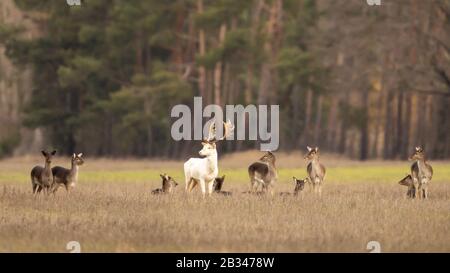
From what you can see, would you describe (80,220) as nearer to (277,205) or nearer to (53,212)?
(53,212)

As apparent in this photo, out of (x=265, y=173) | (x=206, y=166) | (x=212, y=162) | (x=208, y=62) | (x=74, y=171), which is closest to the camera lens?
(x=212, y=162)

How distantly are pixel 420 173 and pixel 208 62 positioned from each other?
103 ft

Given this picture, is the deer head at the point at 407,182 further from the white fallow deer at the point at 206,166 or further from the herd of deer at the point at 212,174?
the white fallow deer at the point at 206,166

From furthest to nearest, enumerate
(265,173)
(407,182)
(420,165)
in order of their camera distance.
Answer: (407,182) → (265,173) → (420,165)

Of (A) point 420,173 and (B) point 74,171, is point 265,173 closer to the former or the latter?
(A) point 420,173

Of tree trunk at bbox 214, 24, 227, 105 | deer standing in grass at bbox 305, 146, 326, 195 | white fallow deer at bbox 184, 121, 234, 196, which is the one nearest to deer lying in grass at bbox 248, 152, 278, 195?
deer standing in grass at bbox 305, 146, 326, 195

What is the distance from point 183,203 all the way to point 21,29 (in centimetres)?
3791

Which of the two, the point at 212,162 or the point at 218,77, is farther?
the point at 218,77

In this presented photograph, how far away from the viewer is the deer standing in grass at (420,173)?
23062 millimetres

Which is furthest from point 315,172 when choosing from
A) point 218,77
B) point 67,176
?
point 218,77

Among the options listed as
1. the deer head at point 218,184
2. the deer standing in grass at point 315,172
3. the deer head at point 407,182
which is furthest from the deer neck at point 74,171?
the deer head at point 407,182

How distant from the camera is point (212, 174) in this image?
2245 centimetres

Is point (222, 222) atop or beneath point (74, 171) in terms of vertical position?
beneath
